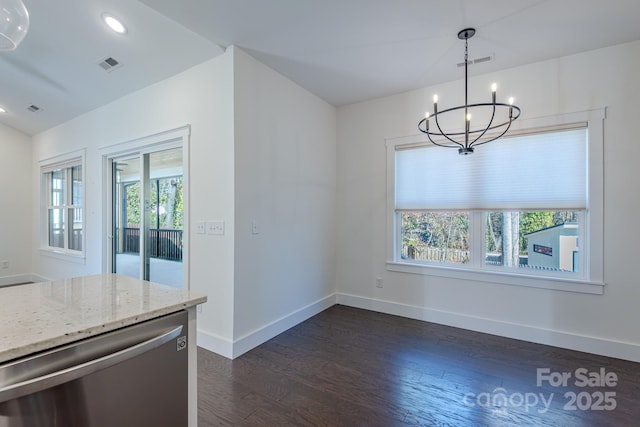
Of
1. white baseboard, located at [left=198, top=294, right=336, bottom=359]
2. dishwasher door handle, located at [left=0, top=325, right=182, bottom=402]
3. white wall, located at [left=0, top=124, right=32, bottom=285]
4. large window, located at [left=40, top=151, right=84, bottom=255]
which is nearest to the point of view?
dishwasher door handle, located at [left=0, top=325, right=182, bottom=402]

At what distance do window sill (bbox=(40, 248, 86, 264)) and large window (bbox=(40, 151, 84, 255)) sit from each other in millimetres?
34

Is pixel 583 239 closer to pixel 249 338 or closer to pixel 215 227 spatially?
pixel 249 338

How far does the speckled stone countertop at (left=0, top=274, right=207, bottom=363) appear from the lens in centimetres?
92

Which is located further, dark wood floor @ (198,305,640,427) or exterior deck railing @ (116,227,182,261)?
exterior deck railing @ (116,227,182,261)

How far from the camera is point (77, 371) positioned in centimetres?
92

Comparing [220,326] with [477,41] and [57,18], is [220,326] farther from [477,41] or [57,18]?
[477,41]

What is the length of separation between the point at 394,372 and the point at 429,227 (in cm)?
187

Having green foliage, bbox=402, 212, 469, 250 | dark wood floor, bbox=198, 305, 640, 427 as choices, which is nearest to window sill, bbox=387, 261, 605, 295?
green foliage, bbox=402, 212, 469, 250

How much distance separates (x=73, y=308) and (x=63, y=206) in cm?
545

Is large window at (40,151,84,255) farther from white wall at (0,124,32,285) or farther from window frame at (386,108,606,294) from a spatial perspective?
window frame at (386,108,606,294)

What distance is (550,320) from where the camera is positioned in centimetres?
301

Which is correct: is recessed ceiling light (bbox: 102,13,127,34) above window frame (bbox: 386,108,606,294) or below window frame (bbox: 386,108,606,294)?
above

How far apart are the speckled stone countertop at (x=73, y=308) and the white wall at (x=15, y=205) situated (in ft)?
19.5

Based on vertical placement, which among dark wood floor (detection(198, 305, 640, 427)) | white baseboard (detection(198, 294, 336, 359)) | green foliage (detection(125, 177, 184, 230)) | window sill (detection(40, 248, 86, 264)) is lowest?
dark wood floor (detection(198, 305, 640, 427))
